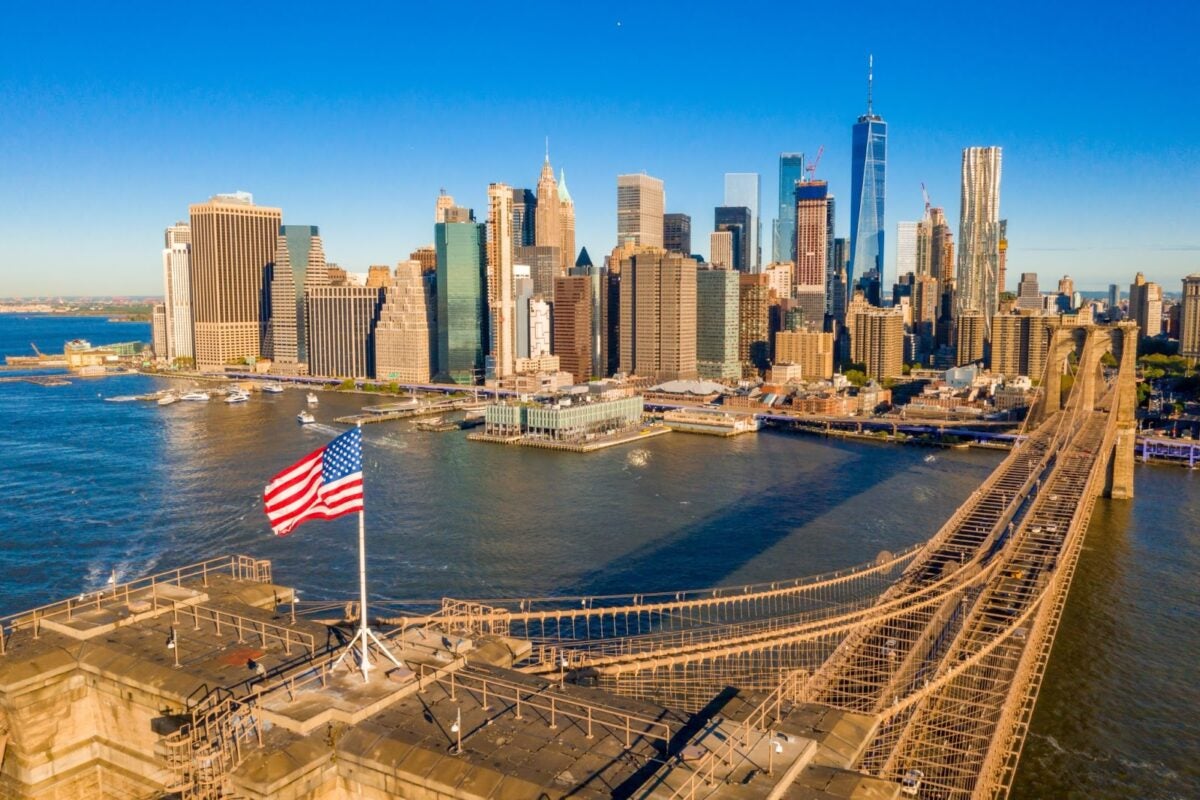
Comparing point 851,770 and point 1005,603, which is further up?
point 851,770

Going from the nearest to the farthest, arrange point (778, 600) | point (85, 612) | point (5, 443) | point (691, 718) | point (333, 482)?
point (691, 718) < point (333, 482) < point (85, 612) < point (778, 600) < point (5, 443)

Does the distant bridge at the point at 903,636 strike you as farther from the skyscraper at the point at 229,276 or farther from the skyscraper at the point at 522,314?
the skyscraper at the point at 229,276

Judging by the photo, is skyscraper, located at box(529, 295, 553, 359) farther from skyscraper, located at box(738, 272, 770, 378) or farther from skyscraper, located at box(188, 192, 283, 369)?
skyscraper, located at box(188, 192, 283, 369)

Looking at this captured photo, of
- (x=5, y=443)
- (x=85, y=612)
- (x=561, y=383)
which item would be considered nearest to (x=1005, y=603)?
(x=85, y=612)

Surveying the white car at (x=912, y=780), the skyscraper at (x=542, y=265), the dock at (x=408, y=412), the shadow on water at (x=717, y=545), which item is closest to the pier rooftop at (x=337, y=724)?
the white car at (x=912, y=780)

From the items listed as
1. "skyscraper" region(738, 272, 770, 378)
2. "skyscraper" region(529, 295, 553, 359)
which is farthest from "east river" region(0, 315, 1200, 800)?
"skyscraper" region(738, 272, 770, 378)

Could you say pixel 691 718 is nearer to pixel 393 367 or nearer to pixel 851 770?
pixel 851 770

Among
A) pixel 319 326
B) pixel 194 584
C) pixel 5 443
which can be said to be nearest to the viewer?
pixel 194 584

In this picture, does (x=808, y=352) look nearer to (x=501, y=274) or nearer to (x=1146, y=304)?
(x=501, y=274)
